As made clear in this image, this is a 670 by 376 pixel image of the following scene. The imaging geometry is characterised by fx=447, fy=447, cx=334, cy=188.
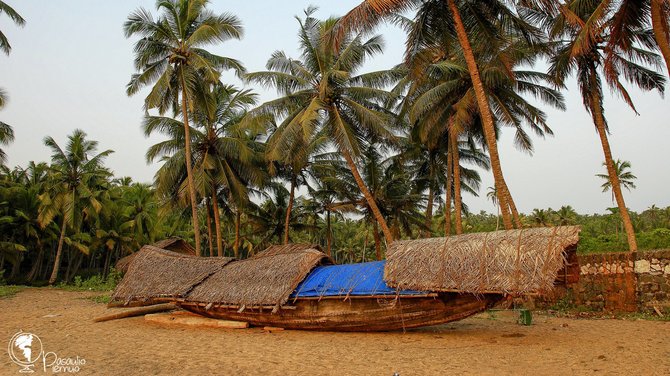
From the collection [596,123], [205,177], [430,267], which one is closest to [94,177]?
[205,177]

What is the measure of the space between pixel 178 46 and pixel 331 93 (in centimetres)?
585

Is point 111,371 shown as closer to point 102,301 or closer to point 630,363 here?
point 630,363

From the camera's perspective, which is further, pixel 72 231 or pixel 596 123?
pixel 72 231

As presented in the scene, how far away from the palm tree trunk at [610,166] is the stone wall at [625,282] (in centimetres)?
66

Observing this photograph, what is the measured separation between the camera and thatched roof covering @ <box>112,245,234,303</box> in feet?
37.4

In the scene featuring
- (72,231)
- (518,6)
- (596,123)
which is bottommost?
(72,231)

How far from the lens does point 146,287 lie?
1156 cm

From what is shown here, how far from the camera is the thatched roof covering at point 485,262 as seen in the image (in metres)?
7.52

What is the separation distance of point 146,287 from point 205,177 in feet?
25.3

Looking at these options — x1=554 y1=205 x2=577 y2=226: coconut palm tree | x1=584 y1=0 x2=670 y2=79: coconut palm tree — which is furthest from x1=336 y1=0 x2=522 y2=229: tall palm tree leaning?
x1=554 y1=205 x2=577 y2=226: coconut palm tree

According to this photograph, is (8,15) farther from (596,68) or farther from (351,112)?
(596,68)

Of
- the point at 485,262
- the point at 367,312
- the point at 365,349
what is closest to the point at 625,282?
the point at 485,262

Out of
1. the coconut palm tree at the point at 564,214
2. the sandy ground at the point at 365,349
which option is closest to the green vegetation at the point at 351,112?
the sandy ground at the point at 365,349

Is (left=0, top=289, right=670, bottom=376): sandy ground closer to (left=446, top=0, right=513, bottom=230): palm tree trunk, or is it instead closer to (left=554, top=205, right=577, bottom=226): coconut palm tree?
(left=446, top=0, right=513, bottom=230): palm tree trunk
